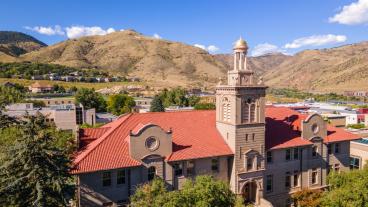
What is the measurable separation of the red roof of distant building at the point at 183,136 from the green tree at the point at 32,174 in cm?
442

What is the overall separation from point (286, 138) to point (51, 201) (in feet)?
89.0

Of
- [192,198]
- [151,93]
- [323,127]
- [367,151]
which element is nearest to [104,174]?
[192,198]

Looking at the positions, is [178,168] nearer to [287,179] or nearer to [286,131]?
[287,179]

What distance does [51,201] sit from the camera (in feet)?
80.9

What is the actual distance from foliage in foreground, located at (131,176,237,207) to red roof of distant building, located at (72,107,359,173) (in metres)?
6.64

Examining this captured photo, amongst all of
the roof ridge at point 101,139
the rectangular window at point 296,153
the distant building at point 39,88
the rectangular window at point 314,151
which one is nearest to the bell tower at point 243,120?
the rectangular window at point 296,153

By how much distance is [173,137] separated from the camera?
117 feet

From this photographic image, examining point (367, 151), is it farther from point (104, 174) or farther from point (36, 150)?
point (36, 150)

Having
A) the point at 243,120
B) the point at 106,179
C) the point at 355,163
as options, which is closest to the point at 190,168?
the point at 243,120

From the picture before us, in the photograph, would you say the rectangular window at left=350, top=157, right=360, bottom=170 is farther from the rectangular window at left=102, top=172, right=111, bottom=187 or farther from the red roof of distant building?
the rectangular window at left=102, top=172, right=111, bottom=187

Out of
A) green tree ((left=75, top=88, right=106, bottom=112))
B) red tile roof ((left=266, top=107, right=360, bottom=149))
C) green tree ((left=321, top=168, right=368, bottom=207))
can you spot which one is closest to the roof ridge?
red tile roof ((left=266, top=107, right=360, bottom=149))

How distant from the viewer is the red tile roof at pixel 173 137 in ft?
102

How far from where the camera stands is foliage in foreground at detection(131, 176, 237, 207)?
23453 mm

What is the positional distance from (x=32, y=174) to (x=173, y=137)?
50.0 feet
